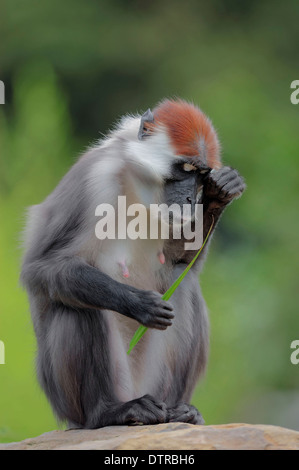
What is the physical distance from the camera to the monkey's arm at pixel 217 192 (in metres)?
5.28

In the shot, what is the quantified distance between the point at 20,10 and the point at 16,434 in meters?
7.53

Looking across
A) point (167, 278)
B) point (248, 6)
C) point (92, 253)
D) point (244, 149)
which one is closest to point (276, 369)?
point (244, 149)

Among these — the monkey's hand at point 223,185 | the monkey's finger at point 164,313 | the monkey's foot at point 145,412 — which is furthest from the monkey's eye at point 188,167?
the monkey's foot at point 145,412

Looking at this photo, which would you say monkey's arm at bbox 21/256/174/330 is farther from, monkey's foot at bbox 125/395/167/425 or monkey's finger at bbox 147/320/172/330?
monkey's foot at bbox 125/395/167/425

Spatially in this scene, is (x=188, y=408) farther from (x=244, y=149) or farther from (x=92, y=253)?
(x=244, y=149)

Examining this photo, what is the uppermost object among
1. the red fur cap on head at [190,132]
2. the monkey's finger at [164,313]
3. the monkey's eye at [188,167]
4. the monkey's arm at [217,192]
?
the red fur cap on head at [190,132]

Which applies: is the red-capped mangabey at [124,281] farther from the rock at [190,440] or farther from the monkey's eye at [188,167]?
the rock at [190,440]

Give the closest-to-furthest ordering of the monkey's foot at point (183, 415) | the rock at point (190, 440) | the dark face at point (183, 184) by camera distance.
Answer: the rock at point (190, 440) < the monkey's foot at point (183, 415) < the dark face at point (183, 184)

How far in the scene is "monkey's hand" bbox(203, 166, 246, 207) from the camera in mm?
5270

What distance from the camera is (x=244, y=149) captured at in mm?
10992

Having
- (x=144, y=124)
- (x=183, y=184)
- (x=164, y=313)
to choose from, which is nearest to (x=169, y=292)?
(x=164, y=313)

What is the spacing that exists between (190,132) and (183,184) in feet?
1.03

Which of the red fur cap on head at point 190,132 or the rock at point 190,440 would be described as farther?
the red fur cap on head at point 190,132

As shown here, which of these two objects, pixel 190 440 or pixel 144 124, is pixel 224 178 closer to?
pixel 144 124
